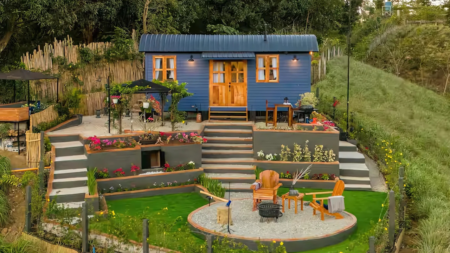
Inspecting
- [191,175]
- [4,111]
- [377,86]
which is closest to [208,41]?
[191,175]

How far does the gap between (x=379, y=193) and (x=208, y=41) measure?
803 cm

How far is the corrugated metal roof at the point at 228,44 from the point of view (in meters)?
17.8

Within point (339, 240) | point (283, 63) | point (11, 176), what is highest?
point (283, 63)

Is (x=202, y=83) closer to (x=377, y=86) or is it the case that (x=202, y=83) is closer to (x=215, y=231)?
(x=215, y=231)

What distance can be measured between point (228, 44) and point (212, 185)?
6433 mm

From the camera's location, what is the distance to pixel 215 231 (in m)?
10.3

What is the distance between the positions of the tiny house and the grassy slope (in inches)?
128

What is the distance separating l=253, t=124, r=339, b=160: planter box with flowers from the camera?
1505 centimetres

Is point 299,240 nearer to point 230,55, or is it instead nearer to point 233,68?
point 230,55

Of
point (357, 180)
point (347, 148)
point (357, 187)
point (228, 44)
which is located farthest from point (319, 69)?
point (357, 187)

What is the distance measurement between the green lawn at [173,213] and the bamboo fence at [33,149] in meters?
2.64

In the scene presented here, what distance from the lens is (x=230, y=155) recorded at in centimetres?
1548

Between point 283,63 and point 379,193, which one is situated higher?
point 283,63

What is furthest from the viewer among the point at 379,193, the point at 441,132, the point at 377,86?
the point at 377,86
